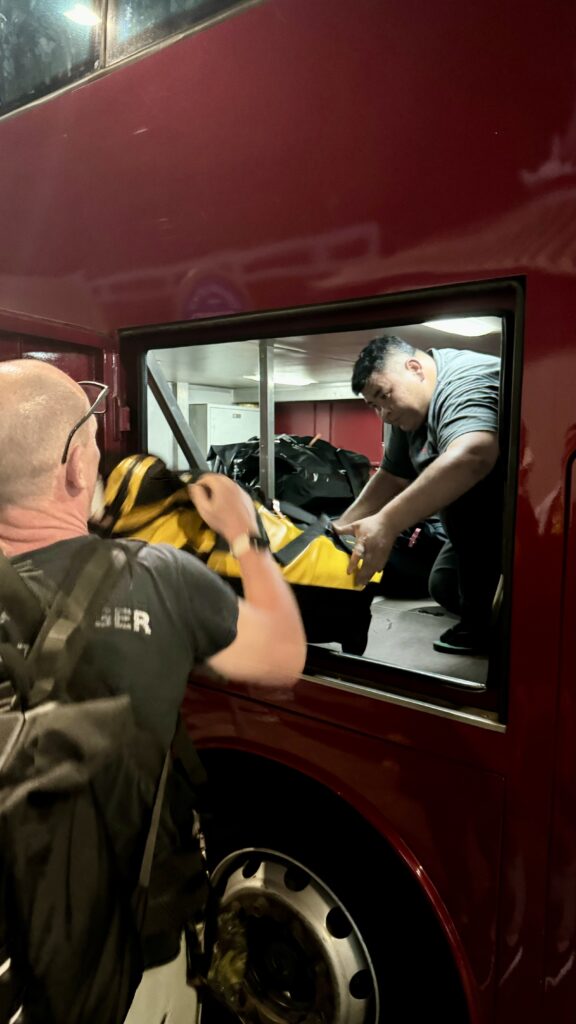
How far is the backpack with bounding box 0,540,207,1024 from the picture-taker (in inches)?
40.6

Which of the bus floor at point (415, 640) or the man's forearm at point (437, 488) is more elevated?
the man's forearm at point (437, 488)

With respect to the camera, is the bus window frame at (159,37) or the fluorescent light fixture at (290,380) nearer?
the bus window frame at (159,37)

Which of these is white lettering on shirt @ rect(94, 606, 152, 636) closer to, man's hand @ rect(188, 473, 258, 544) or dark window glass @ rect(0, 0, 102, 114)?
man's hand @ rect(188, 473, 258, 544)

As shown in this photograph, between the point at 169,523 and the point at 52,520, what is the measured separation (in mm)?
574

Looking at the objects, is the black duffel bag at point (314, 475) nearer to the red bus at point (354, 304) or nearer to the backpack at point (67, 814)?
Answer: the red bus at point (354, 304)

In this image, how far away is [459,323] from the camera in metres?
3.76

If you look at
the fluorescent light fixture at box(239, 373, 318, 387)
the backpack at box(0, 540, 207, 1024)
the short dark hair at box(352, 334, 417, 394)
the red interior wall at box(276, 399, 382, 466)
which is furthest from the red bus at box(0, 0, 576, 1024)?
the red interior wall at box(276, 399, 382, 466)

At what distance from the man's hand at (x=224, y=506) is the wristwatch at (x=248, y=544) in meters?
0.01

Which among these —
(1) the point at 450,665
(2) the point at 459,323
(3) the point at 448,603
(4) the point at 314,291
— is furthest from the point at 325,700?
(2) the point at 459,323

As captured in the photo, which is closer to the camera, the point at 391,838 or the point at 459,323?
the point at 391,838

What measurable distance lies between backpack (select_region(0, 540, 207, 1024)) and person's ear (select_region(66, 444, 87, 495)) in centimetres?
12

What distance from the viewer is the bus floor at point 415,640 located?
2275 mm

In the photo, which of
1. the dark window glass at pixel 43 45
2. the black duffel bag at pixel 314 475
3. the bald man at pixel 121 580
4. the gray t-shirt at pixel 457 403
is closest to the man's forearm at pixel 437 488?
the gray t-shirt at pixel 457 403

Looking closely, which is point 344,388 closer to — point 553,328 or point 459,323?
point 459,323
